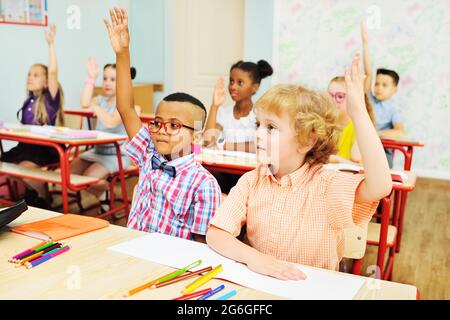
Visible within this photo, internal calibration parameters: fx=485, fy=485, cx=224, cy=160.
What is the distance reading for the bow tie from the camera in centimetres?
156

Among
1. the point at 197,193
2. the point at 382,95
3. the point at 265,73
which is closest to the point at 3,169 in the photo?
the point at 265,73

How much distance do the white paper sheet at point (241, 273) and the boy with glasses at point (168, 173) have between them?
1.10 feet

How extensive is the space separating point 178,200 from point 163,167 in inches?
4.7

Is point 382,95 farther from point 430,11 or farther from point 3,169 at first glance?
point 3,169

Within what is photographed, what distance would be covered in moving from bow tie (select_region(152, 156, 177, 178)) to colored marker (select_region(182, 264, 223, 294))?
0.60 meters

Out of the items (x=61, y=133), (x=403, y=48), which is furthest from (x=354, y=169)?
(x=403, y=48)

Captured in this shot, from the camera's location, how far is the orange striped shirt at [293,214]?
1.20m

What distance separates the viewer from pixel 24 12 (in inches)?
206

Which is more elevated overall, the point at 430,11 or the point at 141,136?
the point at 430,11

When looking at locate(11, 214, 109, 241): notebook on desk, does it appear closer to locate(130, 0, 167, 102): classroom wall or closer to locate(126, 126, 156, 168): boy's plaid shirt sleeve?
locate(126, 126, 156, 168): boy's plaid shirt sleeve

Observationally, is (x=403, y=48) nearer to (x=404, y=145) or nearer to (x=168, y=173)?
(x=404, y=145)

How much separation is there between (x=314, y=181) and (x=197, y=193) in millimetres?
452

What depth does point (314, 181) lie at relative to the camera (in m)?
1.23

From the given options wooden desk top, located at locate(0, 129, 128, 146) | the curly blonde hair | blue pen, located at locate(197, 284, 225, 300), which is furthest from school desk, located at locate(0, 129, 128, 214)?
blue pen, located at locate(197, 284, 225, 300)
